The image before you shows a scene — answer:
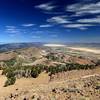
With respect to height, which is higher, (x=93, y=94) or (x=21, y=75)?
(x=93, y=94)

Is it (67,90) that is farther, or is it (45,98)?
(67,90)

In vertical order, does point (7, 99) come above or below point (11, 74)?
above

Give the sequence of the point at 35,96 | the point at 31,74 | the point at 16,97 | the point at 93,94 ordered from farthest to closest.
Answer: the point at 31,74 < the point at 16,97 < the point at 35,96 < the point at 93,94

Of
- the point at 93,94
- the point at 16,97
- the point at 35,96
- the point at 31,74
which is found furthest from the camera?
the point at 31,74

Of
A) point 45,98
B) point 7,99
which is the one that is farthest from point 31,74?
point 45,98

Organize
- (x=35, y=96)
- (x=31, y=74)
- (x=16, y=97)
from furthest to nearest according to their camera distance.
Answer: (x=31, y=74), (x=16, y=97), (x=35, y=96)

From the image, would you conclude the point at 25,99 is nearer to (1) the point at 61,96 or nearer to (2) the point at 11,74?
(1) the point at 61,96

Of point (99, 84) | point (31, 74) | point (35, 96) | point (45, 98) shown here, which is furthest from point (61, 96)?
point (31, 74)

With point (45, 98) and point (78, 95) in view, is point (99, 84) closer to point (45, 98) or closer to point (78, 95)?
point (78, 95)

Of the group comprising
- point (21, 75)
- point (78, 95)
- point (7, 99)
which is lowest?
point (21, 75)
